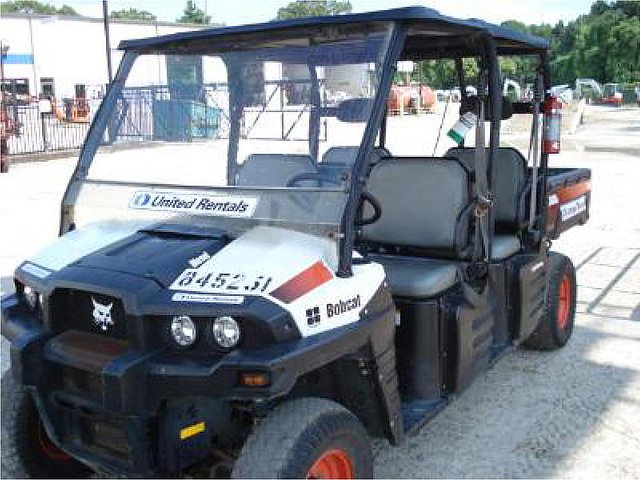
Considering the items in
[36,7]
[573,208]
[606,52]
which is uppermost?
[36,7]

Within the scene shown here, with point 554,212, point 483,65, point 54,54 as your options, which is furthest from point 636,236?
point 54,54

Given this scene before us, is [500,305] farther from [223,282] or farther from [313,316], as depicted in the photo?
[223,282]

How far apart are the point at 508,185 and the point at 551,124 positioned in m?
0.42

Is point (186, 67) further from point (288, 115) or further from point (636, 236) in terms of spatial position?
point (636, 236)

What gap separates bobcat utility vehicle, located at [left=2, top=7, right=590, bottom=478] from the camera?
93.0 inches

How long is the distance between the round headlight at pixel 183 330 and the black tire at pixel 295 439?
1.20 ft

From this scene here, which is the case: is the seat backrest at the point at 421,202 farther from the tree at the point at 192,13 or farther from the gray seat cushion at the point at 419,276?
the tree at the point at 192,13

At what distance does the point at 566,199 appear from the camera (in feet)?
16.0

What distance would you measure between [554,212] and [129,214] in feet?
8.87

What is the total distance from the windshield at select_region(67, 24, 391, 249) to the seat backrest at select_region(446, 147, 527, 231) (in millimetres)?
1469

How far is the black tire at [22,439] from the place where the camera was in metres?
2.92

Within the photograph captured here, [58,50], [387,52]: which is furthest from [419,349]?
[58,50]

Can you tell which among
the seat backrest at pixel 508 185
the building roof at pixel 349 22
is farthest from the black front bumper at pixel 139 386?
the seat backrest at pixel 508 185

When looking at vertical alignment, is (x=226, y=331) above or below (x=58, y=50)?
below
